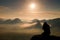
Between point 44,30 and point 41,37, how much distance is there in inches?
106

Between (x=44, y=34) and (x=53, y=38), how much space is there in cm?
305

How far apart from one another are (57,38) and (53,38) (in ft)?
4.09

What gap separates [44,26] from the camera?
106 meters

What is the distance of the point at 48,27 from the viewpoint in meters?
106

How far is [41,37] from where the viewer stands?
104 m

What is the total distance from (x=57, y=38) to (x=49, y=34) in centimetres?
278

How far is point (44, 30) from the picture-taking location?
105188 millimetres

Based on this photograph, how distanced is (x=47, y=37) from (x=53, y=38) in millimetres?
1917

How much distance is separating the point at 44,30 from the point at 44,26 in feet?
5.47

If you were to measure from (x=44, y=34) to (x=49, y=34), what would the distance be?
1679mm

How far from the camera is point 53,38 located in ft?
341

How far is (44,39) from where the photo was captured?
10331 centimetres

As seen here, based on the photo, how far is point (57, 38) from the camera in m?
104

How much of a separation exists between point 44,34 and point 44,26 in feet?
10.9
